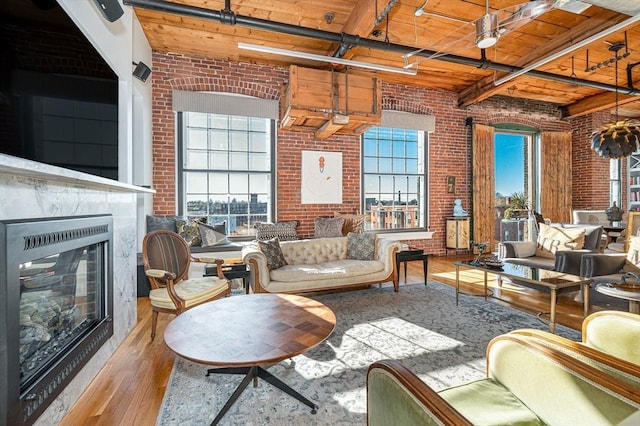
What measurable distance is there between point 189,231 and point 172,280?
2.08 meters

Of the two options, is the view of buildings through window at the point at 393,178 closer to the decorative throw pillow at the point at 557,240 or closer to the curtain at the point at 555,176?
the decorative throw pillow at the point at 557,240

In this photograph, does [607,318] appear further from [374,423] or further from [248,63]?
[248,63]

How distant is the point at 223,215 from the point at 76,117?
11.4 ft

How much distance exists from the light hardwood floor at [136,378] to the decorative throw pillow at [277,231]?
6.09ft

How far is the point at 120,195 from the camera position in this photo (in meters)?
2.69

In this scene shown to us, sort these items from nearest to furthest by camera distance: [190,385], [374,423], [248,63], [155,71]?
[374,423]
[190,385]
[155,71]
[248,63]

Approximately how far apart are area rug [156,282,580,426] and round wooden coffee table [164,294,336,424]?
3.7 inches

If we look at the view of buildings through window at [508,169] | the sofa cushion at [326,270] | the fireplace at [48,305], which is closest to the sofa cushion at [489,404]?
the fireplace at [48,305]

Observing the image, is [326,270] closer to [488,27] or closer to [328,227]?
[328,227]

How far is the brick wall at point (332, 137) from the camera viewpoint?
480cm

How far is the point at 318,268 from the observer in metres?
3.57

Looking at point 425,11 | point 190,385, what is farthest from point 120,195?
point 425,11

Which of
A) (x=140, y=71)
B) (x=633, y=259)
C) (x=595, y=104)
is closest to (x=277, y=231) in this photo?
(x=140, y=71)

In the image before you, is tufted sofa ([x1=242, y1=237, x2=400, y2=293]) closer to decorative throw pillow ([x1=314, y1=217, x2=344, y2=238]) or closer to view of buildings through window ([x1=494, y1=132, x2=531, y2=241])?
decorative throw pillow ([x1=314, y1=217, x2=344, y2=238])
